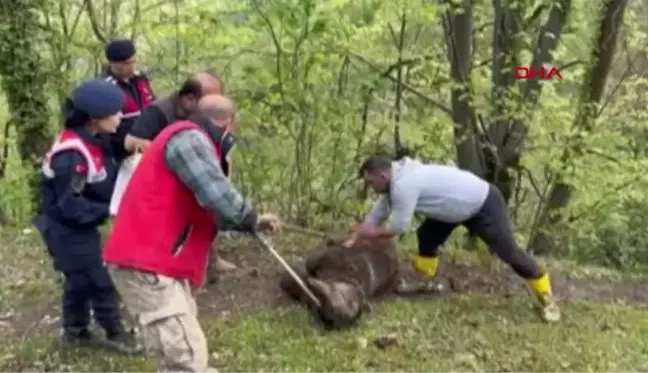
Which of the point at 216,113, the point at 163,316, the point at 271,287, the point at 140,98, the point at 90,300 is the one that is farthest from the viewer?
the point at 271,287

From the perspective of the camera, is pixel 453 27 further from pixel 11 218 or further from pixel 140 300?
pixel 11 218

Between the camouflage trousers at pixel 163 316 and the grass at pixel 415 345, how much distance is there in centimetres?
107

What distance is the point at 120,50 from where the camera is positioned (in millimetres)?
7285

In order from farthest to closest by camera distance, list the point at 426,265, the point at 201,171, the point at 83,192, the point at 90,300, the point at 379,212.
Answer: the point at 426,265 < the point at 379,212 < the point at 90,300 < the point at 83,192 < the point at 201,171

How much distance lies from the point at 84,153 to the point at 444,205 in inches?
107

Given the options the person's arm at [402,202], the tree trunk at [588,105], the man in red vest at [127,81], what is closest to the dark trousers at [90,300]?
the man in red vest at [127,81]

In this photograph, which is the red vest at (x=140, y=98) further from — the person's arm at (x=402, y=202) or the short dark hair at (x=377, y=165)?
the person's arm at (x=402, y=202)

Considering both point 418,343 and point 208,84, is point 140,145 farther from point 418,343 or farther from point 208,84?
point 418,343

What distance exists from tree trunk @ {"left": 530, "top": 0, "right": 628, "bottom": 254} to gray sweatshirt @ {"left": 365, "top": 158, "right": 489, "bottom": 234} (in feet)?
8.84

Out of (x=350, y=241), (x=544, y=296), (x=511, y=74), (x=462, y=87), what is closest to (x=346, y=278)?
(x=350, y=241)

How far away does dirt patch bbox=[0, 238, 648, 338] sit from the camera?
24.8 feet


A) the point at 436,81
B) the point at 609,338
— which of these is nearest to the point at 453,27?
the point at 436,81

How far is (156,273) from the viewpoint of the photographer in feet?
17.0

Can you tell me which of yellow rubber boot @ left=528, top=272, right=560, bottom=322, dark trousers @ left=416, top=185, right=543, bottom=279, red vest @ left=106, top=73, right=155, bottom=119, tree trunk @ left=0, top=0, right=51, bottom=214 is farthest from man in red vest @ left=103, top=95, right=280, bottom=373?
tree trunk @ left=0, top=0, right=51, bottom=214
